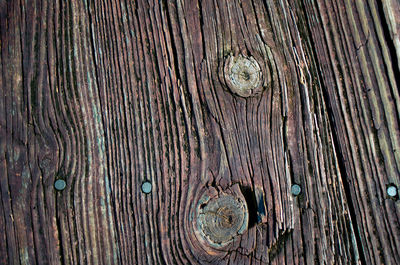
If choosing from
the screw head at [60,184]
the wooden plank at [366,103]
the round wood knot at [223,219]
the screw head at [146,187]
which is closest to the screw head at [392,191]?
the wooden plank at [366,103]

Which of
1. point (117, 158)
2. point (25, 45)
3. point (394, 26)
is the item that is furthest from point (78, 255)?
point (394, 26)

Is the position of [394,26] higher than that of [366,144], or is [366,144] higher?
[394,26]

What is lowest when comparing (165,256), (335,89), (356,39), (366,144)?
(165,256)

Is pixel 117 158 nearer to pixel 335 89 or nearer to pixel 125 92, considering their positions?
pixel 125 92

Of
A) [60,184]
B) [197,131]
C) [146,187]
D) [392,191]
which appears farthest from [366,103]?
[60,184]

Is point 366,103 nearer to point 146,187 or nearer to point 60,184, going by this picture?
point 146,187

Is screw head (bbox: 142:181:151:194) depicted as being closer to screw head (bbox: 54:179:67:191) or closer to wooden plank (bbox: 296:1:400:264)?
screw head (bbox: 54:179:67:191)

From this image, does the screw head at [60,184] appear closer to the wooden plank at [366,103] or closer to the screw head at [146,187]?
the screw head at [146,187]
